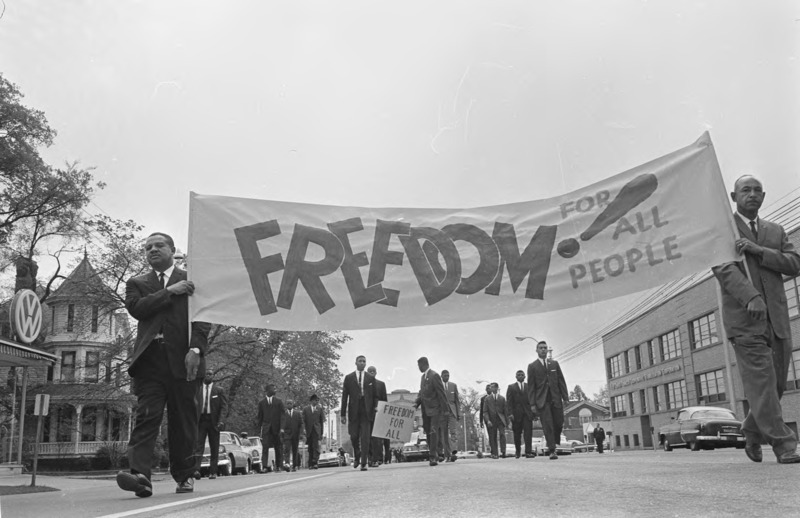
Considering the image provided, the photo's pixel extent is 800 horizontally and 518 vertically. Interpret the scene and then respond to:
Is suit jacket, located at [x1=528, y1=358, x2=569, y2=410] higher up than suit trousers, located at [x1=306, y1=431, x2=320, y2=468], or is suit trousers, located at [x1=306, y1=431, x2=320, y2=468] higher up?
suit jacket, located at [x1=528, y1=358, x2=569, y2=410]

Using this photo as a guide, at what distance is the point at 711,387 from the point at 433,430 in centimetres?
3524

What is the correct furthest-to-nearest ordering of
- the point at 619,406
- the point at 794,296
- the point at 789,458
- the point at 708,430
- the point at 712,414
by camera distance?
the point at 619,406 < the point at 794,296 < the point at 712,414 < the point at 708,430 < the point at 789,458

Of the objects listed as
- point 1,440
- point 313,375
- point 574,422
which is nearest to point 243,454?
point 313,375

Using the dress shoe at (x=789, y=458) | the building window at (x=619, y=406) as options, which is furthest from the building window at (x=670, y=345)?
the dress shoe at (x=789, y=458)

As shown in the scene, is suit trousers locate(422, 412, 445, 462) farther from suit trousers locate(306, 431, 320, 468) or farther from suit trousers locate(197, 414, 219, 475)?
suit trousers locate(306, 431, 320, 468)

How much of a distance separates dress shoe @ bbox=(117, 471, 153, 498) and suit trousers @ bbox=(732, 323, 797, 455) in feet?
15.0

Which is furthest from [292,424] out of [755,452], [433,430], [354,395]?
[755,452]

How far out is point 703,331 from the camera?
44.4 metres

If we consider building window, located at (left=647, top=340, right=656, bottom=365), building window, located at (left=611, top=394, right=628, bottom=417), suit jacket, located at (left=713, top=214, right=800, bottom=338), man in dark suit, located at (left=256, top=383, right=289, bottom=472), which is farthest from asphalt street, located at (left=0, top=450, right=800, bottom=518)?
building window, located at (left=611, top=394, right=628, bottom=417)

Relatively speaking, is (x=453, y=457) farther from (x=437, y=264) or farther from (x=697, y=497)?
(x=697, y=497)

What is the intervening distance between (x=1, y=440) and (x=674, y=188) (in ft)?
185

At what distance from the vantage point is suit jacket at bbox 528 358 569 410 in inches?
486

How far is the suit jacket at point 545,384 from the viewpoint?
1234cm

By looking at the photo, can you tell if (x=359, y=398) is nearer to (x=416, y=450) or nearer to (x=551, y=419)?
(x=551, y=419)
